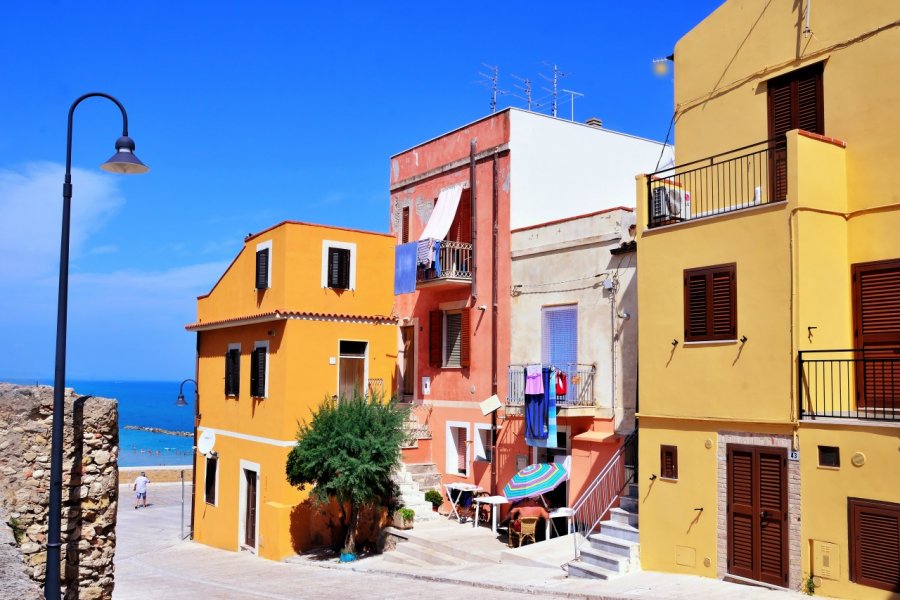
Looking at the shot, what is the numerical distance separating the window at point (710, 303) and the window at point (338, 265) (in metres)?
12.1

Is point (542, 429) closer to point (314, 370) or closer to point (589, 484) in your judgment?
point (589, 484)

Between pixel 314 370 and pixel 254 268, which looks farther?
pixel 254 268

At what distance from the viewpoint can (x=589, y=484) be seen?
786 inches

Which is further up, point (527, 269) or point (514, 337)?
point (527, 269)

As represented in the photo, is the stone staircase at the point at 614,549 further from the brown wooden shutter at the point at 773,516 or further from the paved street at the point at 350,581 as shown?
the brown wooden shutter at the point at 773,516

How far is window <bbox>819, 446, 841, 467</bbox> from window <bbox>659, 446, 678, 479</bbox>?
2801 millimetres

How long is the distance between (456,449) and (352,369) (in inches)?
153

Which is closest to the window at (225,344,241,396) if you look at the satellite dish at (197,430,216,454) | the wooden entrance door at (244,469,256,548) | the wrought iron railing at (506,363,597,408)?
the satellite dish at (197,430,216,454)

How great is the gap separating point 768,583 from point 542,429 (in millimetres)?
7279

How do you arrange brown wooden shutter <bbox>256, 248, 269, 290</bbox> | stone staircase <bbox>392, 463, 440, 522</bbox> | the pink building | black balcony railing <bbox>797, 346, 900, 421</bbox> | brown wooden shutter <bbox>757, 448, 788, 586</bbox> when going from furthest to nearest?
brown wooden shutter <bbox>256, 248, 269, 290</bbox> → the pink building → stone staircase <bbox>392, 463, 440, 522</bbox> → brown wooden shutter <bbox>757, 448, 788, 586</bbox> → black balcony railing <bbox>797, 346, 900, 421</bbox>

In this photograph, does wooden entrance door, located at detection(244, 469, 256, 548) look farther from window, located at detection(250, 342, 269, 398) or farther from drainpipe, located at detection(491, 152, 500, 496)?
drainpipe, located at detection(491, 152, 500, 496)

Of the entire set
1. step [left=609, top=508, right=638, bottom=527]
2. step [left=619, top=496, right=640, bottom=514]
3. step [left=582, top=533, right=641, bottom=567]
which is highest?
step [left=619, top=496, right=640, bottom=514]

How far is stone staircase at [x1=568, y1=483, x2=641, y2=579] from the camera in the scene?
52.1 feet

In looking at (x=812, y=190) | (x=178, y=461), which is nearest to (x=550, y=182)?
(x=812, y=190)
